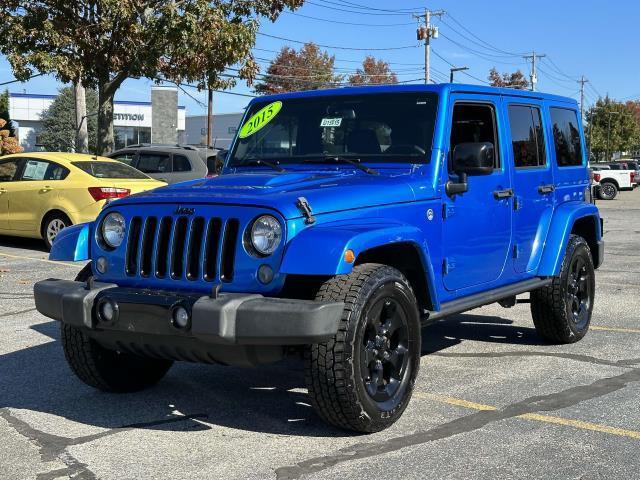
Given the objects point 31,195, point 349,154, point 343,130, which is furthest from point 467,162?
point 31,195

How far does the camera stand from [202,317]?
3.99 meters

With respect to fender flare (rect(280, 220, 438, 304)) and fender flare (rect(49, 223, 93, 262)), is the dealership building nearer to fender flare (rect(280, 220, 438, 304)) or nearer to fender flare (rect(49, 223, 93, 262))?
fender flare (rect(49, 223, 93, 262))

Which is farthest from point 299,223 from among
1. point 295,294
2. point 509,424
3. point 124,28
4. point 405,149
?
point 124,28

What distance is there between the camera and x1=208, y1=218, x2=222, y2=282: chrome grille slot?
171 inches

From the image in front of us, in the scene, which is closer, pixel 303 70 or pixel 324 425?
pixel 324 425

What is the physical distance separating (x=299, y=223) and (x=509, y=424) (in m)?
1.71

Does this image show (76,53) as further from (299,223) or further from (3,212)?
(299,223)

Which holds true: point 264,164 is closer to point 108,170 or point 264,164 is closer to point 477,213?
point 477,213

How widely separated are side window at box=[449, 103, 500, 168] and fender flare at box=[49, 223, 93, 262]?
7.70 ft

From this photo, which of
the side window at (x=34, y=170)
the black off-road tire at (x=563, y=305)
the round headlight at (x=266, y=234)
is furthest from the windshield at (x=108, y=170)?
the round headlight at (x=266, y=234)

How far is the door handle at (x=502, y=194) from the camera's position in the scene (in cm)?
582

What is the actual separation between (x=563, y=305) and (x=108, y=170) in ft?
27.4

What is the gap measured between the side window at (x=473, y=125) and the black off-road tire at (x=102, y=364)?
2427 mm

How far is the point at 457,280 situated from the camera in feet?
17.7
